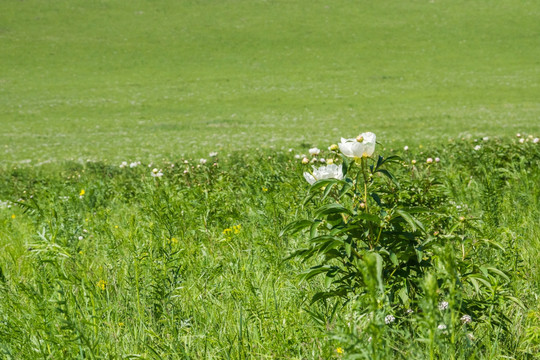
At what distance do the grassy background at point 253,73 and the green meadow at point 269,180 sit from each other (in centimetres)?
26

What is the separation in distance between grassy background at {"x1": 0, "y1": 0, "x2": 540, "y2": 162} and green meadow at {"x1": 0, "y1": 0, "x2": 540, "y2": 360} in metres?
0.26

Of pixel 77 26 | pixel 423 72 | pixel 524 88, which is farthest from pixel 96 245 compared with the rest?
pixel 77 26

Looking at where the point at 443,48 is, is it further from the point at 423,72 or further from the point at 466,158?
the point at 466,158

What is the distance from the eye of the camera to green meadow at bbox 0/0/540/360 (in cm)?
191

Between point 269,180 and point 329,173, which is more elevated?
point 329,173

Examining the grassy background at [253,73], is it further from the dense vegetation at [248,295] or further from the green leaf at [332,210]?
the green leaf at [332,210]

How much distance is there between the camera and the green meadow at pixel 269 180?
1.91 m

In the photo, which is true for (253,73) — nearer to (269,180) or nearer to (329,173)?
(269,180)

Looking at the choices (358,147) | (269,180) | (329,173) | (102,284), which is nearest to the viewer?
(358,147)

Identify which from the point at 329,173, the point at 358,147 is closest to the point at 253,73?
the point at 329,173

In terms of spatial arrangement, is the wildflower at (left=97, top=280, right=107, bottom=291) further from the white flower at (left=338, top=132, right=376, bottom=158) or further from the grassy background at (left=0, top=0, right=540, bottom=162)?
the grassy background at (left=0, top=0, right=540, bottom=162)

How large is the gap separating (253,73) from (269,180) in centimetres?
3333

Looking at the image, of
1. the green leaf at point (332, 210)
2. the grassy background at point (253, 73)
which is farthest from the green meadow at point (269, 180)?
the grassy background at point (253, 73)

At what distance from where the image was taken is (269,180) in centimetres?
477
